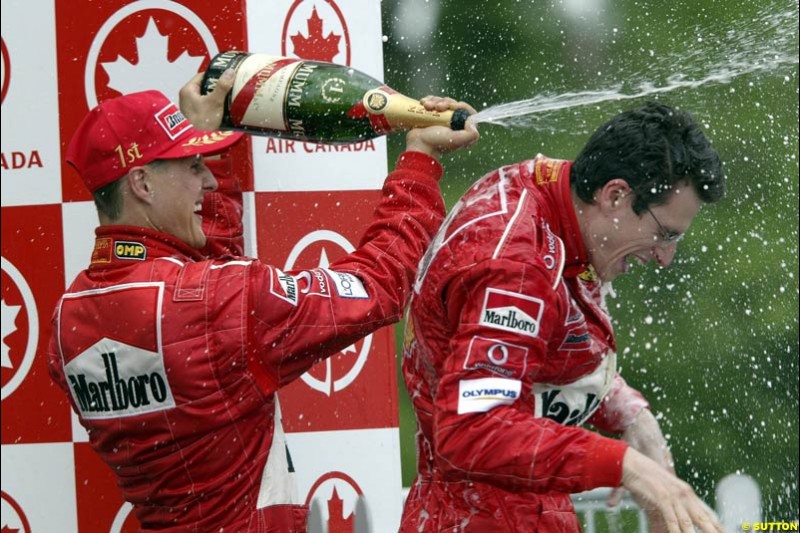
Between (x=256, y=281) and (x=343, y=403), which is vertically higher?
(x=256, y=281)

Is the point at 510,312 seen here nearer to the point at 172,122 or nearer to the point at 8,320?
the point at 172,122

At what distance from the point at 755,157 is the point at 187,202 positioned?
7.40m

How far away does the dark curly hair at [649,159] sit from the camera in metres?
3.16

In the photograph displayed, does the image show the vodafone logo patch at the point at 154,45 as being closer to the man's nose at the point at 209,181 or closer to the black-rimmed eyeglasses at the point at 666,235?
the man's nose at the point at 209,181

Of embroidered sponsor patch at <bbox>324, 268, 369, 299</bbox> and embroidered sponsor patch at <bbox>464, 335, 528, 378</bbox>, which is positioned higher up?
embroidered sponsor patch at <bbox>324, 268, 369, 299</bbox>

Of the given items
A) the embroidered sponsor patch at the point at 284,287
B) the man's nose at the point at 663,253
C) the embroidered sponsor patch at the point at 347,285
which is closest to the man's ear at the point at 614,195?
the man's nose at the point at 663,253

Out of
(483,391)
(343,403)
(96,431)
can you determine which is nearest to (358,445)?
(343,403)

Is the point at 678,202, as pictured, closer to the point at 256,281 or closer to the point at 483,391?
the point at 483,391

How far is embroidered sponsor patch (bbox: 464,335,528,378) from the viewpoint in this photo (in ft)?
9.49

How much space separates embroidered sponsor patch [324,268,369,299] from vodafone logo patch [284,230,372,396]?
637 mm

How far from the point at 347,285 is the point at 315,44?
3.12 ft

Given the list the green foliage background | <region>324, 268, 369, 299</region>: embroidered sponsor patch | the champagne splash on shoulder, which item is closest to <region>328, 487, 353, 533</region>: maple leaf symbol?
<region>324, 268, 369, 299</region>: embroidered sponsor patch

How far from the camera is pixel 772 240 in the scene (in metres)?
10.3

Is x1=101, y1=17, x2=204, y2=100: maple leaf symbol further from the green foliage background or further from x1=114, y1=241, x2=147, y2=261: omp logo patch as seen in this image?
the green foliage background
